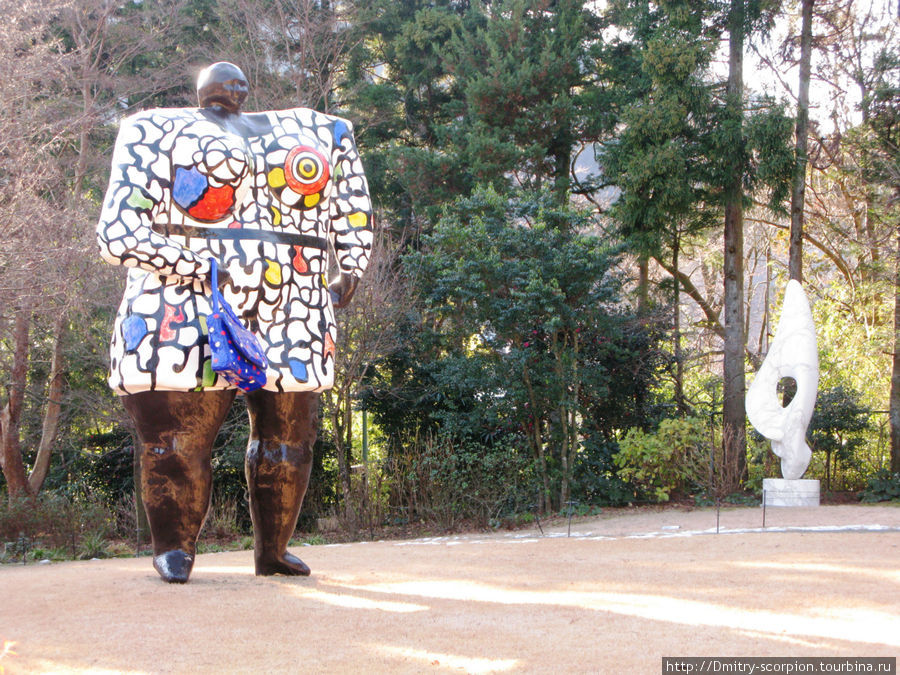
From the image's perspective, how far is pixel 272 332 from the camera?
13.1ft

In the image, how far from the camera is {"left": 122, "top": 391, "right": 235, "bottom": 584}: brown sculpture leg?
12.4ft

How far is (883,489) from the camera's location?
10031 mm

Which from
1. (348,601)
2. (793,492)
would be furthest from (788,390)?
(348,601)

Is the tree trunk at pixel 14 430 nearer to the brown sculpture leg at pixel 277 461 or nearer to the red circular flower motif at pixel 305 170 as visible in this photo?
the brown sculpture leg at pixel 277 461

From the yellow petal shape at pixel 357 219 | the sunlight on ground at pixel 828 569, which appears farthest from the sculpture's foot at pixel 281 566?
the sunlight on ground at pixel 828 569

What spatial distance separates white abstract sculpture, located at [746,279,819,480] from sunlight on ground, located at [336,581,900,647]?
20.2 feet

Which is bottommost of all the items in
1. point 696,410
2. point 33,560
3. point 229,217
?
point 33,560

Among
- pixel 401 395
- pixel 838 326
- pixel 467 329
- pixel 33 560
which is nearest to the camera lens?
pixel 33 560

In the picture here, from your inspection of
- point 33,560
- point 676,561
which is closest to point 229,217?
point 676,561

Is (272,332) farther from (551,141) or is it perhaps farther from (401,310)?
(551,141)

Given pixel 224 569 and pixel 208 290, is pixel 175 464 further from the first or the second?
pixel 224 569

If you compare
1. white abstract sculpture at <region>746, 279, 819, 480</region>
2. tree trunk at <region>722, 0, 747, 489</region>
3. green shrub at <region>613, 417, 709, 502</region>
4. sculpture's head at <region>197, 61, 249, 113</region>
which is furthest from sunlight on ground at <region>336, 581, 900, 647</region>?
tree trunk at <region>722, 0, 747, 489</region>

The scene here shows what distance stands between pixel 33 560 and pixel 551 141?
8.56m

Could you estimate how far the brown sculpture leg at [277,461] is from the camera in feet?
13.3
